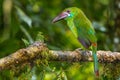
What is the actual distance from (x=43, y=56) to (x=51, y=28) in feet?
6.98

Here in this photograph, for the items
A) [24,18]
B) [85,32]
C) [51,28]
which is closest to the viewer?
[85,32]

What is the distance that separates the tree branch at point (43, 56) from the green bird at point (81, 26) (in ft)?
0.26

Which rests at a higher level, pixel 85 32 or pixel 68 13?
pixel 68 13

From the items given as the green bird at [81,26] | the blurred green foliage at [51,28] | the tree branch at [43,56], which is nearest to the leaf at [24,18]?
the blurred green foliage at [51,28]

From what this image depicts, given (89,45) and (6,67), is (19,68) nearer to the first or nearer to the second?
(6,67)

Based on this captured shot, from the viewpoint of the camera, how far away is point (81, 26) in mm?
2633

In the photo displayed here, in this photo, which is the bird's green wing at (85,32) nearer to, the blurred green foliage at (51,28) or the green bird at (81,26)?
the green bird at (81,26)

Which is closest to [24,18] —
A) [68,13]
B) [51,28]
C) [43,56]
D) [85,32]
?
[51,28]

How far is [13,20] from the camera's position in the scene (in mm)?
3334

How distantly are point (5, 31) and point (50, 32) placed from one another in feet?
2.26

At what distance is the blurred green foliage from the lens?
3244 mm

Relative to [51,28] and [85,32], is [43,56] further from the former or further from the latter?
[51,28]

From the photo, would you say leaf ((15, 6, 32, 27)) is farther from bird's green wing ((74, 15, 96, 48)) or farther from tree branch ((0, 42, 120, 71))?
tree branch ((0, 42, 120, 71))

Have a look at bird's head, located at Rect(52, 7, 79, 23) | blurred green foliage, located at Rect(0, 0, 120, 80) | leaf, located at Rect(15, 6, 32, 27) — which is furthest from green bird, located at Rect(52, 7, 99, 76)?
leaf, located at Rect(15, 6, 32, 27)
